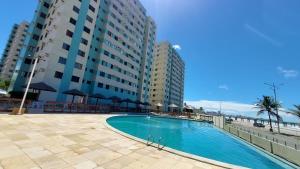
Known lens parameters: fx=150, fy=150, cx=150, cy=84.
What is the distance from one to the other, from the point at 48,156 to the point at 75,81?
27931mm

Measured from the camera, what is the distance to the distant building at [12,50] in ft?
243

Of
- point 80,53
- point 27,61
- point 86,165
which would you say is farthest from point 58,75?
point 86,165

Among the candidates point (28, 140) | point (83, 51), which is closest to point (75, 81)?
point (83, 51)

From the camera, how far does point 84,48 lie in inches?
1286

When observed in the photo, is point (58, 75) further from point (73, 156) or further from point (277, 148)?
point (277, 148)

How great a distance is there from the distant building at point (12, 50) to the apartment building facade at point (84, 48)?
185ft

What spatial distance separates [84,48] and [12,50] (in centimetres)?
7338

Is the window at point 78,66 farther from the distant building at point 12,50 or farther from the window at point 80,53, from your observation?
the distant building at point 12,50

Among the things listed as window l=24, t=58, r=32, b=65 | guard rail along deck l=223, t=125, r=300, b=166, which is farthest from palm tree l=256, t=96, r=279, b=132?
window l=24, t=58, r=32, b=65

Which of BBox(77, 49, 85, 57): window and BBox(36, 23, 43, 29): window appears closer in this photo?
BBox(77, 49, 85, 57): window

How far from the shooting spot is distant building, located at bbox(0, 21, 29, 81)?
7419cm

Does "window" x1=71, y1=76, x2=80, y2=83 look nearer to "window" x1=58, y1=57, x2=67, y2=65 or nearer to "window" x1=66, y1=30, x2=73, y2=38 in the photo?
"window" x1=58, y1=57, x2=67, y2=65

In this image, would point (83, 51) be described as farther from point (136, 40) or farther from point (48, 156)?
point (48, 156)

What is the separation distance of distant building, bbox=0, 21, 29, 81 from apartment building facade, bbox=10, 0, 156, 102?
5636cm
